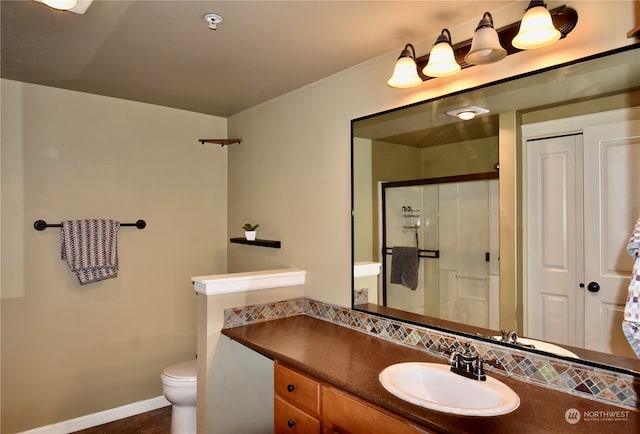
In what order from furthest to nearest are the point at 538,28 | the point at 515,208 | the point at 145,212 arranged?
the point at 145,212 → the point at 515,208 → the point at 538,28

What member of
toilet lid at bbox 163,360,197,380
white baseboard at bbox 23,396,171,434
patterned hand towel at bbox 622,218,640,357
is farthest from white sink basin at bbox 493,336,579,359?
white baseboard at bbox 23,396,171,434

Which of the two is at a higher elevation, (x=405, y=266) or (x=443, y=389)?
(x=405, y=266)

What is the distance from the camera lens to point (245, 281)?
2418 millimetres

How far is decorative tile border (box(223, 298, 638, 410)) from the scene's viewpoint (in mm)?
1367

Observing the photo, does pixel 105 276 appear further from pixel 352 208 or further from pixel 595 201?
pixel 595 201

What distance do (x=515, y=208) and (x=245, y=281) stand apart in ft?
4.98

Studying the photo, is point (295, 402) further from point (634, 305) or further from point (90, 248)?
point (90, 248)

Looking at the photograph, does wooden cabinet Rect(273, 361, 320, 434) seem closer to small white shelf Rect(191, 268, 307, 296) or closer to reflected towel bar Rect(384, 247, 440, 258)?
small white shelf Rect(191, 268, 307, 296)

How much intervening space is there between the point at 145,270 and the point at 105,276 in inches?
12.3

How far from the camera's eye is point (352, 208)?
238 centimetres

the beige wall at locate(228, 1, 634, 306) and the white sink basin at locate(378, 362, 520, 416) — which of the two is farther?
the beige wall at locate(228, 1, 634, 306)

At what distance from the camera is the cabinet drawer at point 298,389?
1.75 meters

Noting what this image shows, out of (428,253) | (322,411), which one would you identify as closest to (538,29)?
(428,253)

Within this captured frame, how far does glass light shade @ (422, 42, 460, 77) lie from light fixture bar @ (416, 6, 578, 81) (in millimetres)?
106
